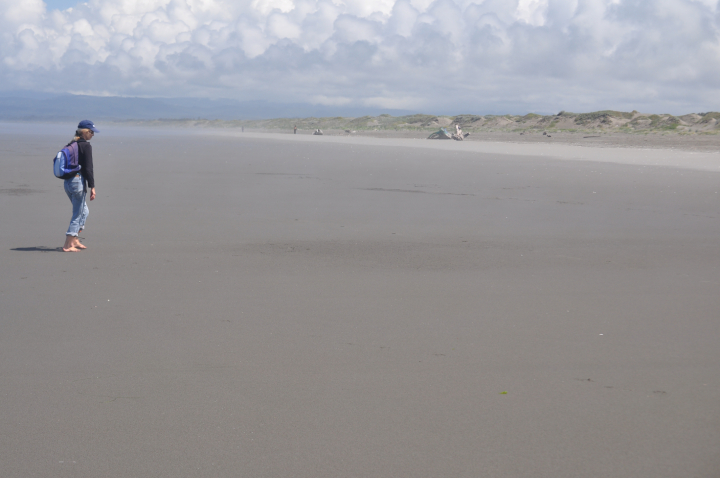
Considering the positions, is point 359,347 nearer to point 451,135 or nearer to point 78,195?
point 78,195

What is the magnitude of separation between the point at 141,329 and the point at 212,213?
20.8 ft

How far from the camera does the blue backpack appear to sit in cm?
823

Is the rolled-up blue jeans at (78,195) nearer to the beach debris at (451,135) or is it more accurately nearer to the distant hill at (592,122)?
the beach debris at (451,135)

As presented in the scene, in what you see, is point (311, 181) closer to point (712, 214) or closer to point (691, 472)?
point (712, 214)

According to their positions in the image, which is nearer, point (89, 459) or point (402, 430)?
point (89, 459)

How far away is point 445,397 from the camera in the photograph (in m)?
3.98

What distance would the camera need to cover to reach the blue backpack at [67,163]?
8.23 metres

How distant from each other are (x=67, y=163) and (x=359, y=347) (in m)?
5.31

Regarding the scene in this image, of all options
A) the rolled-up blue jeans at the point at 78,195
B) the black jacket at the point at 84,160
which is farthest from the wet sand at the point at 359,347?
the black jacket at the point at 84,160


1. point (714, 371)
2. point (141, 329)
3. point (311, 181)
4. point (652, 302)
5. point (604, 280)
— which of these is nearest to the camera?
point (714, 371)

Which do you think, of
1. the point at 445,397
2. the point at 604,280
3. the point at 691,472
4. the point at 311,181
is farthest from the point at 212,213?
the point at 691,472

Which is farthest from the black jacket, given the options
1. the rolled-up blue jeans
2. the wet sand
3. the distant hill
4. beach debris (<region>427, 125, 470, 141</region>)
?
the distant hill

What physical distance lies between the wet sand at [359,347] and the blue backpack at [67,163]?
3.15ft

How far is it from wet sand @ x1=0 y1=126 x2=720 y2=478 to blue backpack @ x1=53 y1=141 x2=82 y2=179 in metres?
0.96
